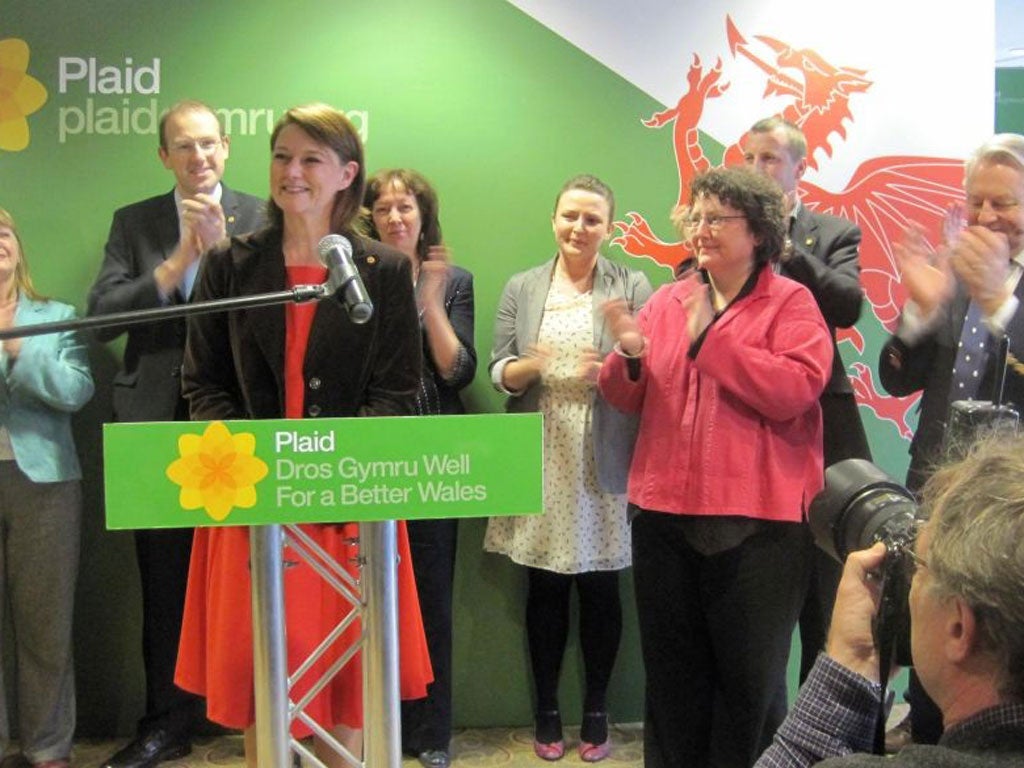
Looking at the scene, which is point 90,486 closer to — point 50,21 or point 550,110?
point 50,21

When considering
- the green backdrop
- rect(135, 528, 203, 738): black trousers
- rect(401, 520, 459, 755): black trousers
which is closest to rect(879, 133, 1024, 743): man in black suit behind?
the green backdrop

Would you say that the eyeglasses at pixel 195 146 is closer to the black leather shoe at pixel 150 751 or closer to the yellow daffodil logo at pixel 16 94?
the yellow daffodil logo at pixel 16 94

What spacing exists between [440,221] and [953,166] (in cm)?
165

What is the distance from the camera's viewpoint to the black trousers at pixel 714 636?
230 centimetres

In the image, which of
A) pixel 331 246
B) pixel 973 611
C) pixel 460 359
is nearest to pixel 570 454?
pixel 460 359

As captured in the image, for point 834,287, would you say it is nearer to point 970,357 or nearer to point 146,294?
point 970,357

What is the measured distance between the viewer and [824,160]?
3299mm

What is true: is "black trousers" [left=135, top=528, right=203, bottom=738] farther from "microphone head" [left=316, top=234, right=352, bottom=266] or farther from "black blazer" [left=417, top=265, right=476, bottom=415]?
"microphone head" [left=316, top=234, right=352, bottom=266]

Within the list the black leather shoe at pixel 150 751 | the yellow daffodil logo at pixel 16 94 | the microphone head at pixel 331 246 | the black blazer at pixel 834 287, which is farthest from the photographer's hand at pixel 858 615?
the yellow daffodil logo at pixel 16 94

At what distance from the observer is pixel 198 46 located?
10.4ft

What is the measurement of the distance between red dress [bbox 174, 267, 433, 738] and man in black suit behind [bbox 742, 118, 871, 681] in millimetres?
1159

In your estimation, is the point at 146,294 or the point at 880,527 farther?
the point at 146,294

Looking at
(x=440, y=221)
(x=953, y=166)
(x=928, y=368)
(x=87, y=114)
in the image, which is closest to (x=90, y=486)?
(x=87, y=114)

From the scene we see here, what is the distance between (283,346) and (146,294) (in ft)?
3.14
